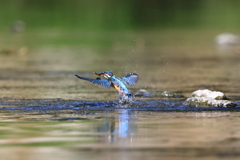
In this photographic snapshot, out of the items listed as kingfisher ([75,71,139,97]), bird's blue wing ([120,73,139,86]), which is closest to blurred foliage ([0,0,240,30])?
bird's blue wing ([120,73,139,86])

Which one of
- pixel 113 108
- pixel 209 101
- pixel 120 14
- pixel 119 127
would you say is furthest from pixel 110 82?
pixel 120 14

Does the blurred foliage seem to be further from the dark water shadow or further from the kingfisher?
the kingfisher

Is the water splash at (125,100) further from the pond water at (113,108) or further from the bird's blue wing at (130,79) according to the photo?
the bird's blue wing at (130,79)

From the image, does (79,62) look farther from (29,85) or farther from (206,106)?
(206,106)

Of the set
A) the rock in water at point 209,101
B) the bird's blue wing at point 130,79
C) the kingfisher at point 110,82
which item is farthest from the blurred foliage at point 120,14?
the rock in water at point 209,101

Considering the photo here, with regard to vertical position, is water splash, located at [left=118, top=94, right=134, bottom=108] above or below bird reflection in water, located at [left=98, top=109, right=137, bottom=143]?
above

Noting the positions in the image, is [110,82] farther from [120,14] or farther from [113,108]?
[120,14]
